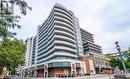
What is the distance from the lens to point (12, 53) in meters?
26.2

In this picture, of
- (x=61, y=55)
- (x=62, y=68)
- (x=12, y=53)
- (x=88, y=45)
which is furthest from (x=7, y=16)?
(x=88, y=45)

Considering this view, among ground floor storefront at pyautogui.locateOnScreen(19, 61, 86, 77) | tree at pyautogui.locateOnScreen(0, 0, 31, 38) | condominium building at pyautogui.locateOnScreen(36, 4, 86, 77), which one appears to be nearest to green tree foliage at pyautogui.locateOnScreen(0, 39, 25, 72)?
tree at pyautogui.locateOnScreen(0, 0, 31, 38)

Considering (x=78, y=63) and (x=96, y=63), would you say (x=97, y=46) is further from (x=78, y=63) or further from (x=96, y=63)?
(x=78, y=63)

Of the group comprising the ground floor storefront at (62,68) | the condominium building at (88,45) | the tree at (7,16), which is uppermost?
the condominium building at (88,45)

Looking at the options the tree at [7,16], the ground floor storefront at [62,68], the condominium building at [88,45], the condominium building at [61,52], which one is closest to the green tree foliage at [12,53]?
the tree at [7,16]

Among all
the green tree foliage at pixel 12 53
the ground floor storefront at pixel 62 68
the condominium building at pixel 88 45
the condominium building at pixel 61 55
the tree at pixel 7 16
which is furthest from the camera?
the condominium building at pixel 88 45

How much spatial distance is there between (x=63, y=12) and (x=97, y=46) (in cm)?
4563

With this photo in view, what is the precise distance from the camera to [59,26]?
65.4m

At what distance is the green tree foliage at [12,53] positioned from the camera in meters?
24.2

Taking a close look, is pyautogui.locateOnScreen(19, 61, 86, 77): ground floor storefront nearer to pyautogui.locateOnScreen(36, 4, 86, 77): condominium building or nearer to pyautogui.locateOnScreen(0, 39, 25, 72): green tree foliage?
pyautogui.locateOnScreen(36, 4, 86, 77): condominium building

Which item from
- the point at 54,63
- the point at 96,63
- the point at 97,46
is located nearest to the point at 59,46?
the point at 54,63

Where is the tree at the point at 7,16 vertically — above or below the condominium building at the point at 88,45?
below

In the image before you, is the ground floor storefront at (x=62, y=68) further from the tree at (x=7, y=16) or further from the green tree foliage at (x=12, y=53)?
the tree at (x=7, y=16)

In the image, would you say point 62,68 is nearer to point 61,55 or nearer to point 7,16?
point 61,55
